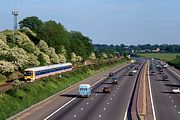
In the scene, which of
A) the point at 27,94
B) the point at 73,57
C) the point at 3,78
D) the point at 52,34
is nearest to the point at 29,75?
the point at 3,78

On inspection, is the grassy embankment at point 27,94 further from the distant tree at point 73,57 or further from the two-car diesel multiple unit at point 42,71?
the distant tree at point 73,57

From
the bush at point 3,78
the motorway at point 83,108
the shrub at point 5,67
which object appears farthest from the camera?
the shrub at point 5,67

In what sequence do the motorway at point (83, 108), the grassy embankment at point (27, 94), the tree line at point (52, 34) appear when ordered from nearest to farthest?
the motorway at point (83, 108), the grassy embankment at point (27, 94), the tree line at point (52, 34)

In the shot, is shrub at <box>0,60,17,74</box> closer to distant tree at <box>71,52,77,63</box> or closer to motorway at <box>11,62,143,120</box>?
motorway at <box>11,62,143,120</box>

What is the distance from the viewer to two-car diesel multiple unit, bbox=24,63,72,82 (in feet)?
277

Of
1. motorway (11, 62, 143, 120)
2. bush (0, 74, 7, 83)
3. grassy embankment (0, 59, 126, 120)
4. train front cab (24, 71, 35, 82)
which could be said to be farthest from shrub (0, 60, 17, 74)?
motorway (11, 62, 143, 120)

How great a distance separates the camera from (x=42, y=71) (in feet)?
302

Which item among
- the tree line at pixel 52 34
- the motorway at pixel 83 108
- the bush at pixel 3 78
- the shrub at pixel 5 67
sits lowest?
the motorway at pixel 83 108

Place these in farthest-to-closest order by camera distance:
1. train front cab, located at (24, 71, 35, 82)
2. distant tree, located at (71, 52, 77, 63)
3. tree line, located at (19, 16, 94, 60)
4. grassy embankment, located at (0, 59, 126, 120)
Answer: distant tree, located at (71, 52, 77, 63) < tree line, located at (19, 16, 94, 60) < train front cab, located at (24, 71, 35, 82) < grassy embankment, located at (0, 59, 126, 120)

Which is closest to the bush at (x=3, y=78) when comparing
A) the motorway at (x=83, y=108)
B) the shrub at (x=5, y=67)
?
the shrub at (x=5, y=67)

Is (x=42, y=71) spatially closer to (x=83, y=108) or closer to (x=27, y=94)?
(x=27, y=94)

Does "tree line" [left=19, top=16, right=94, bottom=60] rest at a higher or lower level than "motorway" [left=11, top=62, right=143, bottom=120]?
higher

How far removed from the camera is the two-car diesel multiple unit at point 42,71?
84.4 m

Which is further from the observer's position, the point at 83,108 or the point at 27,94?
the point at 27,94
